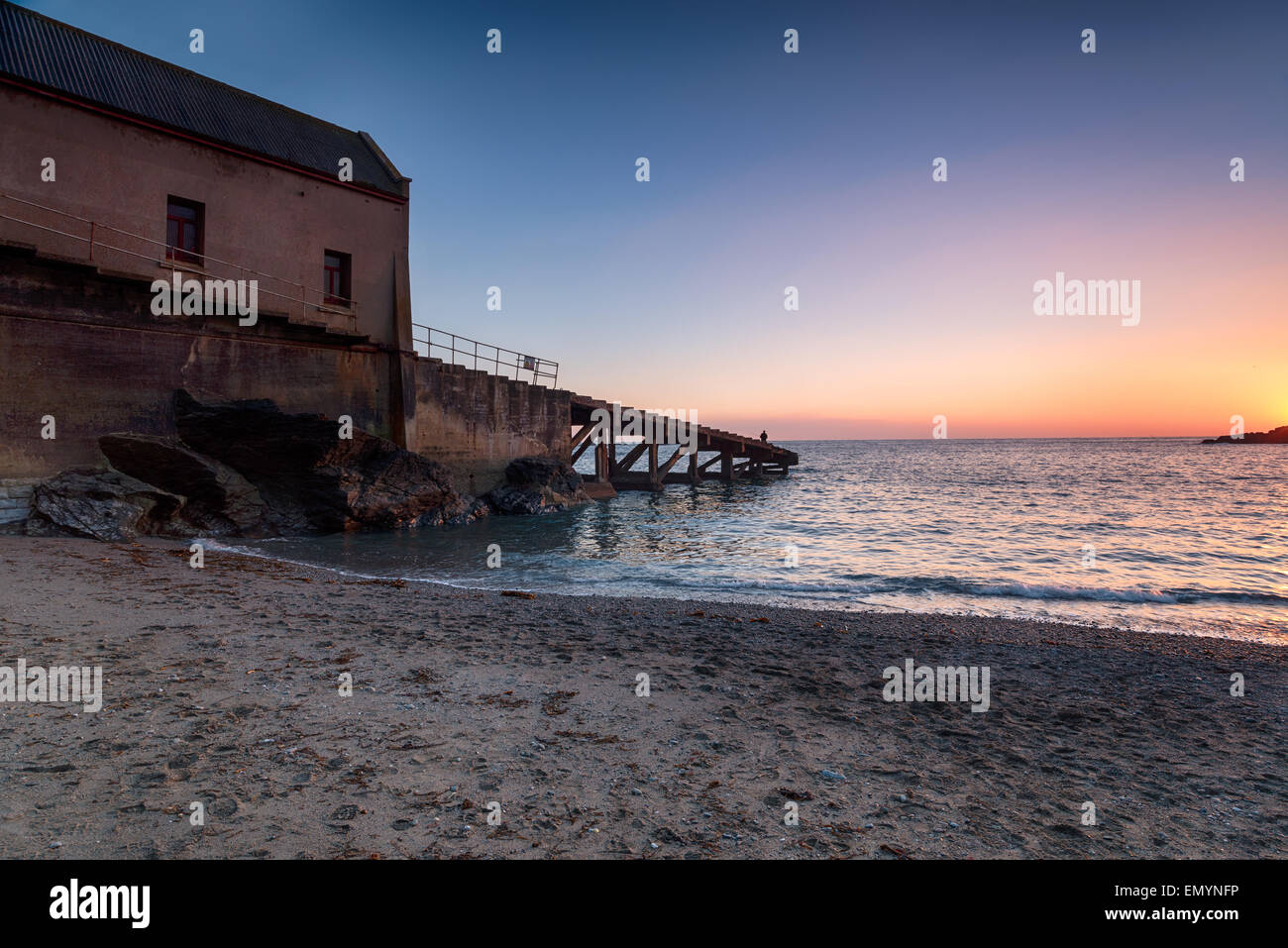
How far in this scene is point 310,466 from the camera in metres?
18.0

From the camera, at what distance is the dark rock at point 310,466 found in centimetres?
1691

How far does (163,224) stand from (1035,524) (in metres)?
27.9

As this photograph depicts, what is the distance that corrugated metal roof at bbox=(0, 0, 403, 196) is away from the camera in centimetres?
1588

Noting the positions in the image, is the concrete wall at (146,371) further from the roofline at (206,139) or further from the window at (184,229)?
the roofline at (206,139)

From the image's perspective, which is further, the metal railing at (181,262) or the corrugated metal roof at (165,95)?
the corrugated metal roof at (165,95)

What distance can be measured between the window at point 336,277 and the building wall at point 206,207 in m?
0.28

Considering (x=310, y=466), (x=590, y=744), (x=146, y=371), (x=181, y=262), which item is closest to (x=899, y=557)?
(x=590, y=744)

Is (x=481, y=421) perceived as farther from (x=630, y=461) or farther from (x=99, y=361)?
(x=630, y=461)

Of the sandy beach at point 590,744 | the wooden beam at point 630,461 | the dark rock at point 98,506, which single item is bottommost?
the sandy beach at point 590,744

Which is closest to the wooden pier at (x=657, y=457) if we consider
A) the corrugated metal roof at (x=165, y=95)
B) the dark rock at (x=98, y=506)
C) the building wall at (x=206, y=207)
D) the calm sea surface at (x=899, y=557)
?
the calm sea surface at (x=899, y=557)

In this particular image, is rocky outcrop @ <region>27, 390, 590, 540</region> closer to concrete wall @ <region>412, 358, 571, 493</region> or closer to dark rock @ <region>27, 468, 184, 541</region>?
dark rock @ <region>27, 468, 184, 541</region>

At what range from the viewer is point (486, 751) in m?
4.12

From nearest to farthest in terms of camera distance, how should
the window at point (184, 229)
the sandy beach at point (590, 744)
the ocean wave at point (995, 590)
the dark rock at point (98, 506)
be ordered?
the sandy beach at point (590, 744) < the ocean wave at point (995, 590) < the dark rock at point (98, 506) < the window at point (184, 229)

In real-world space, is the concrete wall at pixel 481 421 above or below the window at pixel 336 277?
below
